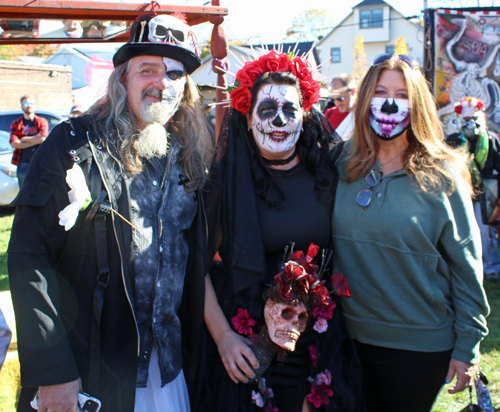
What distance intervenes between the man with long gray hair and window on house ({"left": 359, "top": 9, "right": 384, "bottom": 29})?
4035cm

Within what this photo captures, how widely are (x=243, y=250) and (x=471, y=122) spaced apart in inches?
161

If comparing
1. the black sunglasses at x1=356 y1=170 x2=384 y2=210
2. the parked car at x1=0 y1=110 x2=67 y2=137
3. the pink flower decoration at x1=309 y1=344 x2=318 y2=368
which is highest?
the parked car at x1=0 y1=110 x2=67 y2=137

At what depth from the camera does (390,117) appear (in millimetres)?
2182

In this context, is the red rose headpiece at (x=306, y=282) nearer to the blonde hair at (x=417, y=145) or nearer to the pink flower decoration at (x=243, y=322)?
the pink flower decoration at (x=243, y=322)

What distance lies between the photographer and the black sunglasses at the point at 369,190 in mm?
2109

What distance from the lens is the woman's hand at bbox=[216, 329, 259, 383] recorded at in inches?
77.6

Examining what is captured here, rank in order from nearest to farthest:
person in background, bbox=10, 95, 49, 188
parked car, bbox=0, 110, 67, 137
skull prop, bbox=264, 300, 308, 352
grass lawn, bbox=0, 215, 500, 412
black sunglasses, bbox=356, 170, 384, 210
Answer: skull prop, bbox=264, 300, 308, 352 < black sunglasses, bbox=356, 170, 384, 210 < grass lawn, bbox=0, 215, 500, 412 < person in background, bbox=10, 95, 49, 188 < parked car, bbox=0, 110, 67, 137

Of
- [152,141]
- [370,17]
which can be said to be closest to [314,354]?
[152,141]

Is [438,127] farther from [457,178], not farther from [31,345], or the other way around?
[31,345]

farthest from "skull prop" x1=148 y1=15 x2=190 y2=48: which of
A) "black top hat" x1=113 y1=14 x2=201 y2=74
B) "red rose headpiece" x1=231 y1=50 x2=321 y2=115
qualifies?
"red rose headpiece" x1=231 y1=50 x2=321 y2=115

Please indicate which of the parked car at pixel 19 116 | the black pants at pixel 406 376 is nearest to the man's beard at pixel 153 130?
the black pants at pixel 406 376

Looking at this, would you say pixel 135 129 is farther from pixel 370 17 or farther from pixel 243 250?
pixel 370 17

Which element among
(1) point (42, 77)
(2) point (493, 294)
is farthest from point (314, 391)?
(1) point (42, 77)

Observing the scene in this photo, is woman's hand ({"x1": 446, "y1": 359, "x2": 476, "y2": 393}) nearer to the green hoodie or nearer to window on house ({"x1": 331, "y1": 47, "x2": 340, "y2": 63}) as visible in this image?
the green hoodie
